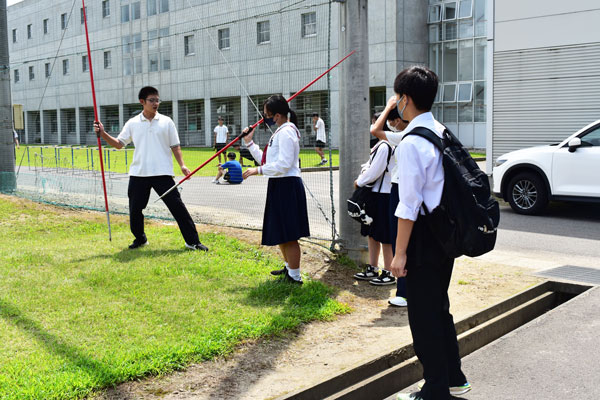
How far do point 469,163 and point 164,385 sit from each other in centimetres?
228

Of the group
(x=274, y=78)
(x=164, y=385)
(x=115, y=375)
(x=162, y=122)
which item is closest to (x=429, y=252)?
(x=164, y=385)

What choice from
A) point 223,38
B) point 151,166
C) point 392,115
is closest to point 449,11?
point 223,38

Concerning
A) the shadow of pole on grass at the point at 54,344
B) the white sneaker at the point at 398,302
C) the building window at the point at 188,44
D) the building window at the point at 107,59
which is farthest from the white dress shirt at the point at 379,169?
the building window at the point at 107,59

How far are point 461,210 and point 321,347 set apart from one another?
179cm

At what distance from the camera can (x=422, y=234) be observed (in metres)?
3.61

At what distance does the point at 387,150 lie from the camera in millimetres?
6020

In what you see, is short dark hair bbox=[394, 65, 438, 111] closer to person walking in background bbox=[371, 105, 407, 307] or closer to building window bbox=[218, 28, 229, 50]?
person walking in background bbox=[371, 105, 407, 307]

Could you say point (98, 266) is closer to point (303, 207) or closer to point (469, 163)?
point (303, 207)

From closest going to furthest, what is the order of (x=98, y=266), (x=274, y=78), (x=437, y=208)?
(x=437, y=208) < (x=98, y=266) < (x=274, y=78)

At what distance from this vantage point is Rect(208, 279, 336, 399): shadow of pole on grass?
13.3 feet

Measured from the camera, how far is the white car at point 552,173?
1089 centimetres

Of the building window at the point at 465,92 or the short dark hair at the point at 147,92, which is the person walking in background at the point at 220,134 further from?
the building window at the point at 465,92

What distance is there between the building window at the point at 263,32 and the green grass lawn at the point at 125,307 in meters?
3.17

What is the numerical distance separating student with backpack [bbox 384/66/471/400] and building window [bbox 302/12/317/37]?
4179 mm
